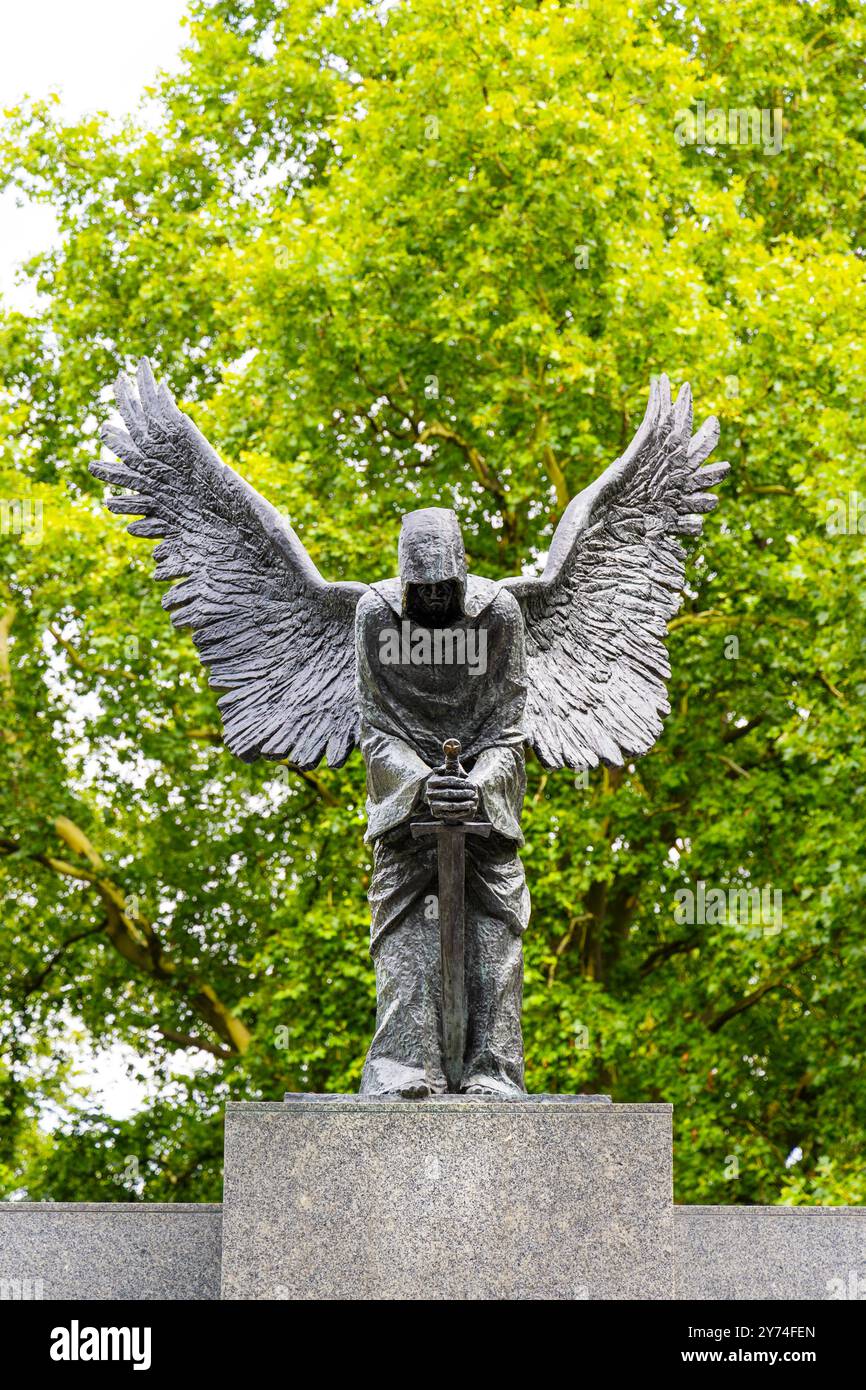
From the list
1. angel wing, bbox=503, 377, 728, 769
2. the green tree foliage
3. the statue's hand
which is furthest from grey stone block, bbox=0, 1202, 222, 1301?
the green tree foliage

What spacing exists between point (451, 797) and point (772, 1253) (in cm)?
251

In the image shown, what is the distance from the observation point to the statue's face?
8414 millimetres

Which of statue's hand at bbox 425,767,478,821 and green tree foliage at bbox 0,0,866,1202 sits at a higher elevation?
green tree foliage at bbox 0,0,866,1202

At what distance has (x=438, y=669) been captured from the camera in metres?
8.62

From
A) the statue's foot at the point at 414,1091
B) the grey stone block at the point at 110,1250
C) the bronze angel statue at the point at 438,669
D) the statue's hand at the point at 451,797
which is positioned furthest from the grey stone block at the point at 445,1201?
the statue's hand at the point at 451,797

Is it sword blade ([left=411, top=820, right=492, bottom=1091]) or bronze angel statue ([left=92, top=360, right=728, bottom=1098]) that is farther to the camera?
bronze angel statue ([left=92, top=360, right=728, bottom=1098])

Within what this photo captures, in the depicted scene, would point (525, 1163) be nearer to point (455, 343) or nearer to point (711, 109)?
point (455, 343)

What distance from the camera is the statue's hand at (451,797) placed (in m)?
8.10

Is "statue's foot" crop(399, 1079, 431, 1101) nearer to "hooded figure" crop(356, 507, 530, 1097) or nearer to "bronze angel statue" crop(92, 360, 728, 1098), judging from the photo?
"bronze angel statue" crop(92, 360, 728, 1098)

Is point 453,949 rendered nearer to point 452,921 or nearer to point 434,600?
point 452,921

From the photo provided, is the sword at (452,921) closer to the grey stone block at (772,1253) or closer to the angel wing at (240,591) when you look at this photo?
the angel wing at (240,591)

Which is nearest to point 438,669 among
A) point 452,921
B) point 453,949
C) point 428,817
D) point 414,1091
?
point 428,817

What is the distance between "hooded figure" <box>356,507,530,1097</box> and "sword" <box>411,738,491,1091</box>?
1.9 inches

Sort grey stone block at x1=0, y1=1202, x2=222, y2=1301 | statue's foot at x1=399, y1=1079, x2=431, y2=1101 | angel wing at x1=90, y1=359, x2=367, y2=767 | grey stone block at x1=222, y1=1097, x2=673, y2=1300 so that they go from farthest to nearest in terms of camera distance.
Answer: angel wing at x1=90, y1=359, x2=367, y2=767 < grey stone block at x1=0, y1=1202, x2=222, y2=1301 < statue's foot at x1=399, y1=1079, x2=431, y2=1101 < grey stone block at x1=222, y1=1097, x2=673, y2=1300
